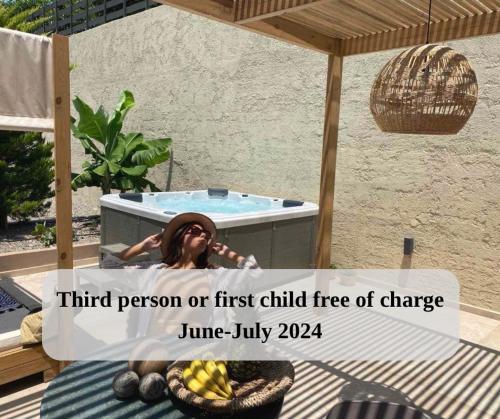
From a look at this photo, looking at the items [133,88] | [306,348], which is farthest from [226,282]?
[133,88]

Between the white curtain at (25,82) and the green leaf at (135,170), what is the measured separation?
4.69m

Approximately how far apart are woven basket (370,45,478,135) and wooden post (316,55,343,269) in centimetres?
183

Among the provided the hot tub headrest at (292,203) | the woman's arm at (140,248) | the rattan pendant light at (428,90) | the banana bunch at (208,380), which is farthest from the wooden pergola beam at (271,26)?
the hot tub headrest at (292,203)

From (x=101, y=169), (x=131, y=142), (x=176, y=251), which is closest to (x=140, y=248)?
(x=176, y=251)

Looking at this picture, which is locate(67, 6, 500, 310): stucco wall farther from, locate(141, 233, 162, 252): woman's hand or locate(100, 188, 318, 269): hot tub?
locate(141, 233, 162, 252): woman's hand

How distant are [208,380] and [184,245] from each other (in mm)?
1058

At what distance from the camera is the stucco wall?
5.14 metres

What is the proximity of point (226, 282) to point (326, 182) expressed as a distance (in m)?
2.31

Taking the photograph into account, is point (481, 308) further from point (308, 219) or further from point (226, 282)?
point (226, 282)

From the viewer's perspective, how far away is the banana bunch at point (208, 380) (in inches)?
71.6

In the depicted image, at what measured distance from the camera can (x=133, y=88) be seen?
31.9 ft

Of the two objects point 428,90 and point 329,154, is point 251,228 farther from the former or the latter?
point 428,90

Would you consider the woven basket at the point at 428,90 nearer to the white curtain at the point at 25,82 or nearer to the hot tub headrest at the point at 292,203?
the white curtain at the point at 25,82

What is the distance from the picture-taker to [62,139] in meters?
2.94
